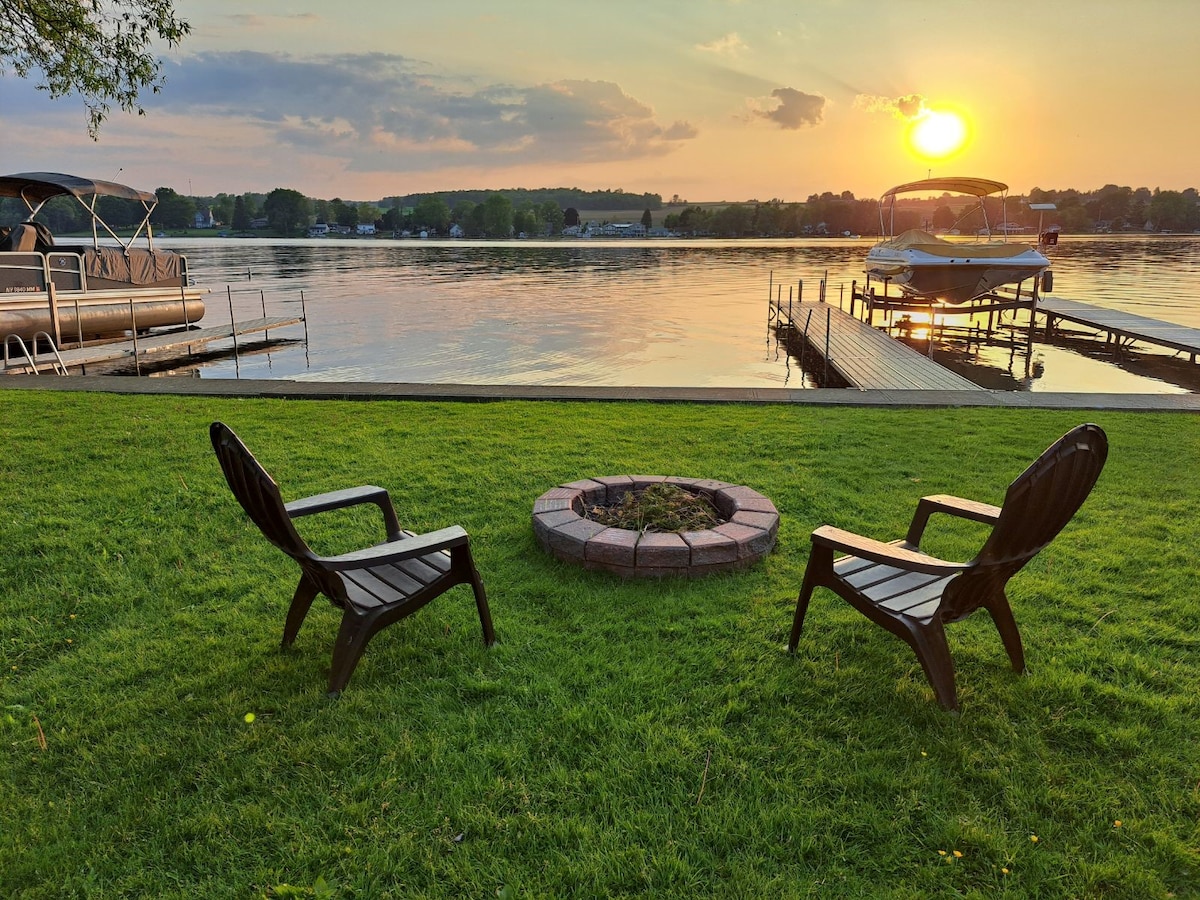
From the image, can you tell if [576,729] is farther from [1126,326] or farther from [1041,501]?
[1126,326]

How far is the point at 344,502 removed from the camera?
11.6 ft

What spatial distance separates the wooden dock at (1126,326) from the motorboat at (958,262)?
1.48m

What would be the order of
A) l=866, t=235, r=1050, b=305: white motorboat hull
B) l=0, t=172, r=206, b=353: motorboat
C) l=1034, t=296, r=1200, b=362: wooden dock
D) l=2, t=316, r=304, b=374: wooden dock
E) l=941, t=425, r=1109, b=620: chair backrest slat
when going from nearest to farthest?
l=941, t=425, r=1109, b=620: chair backrest slat → l=2, t=316, r=304, b=374: wooden dock → l=1034, t=296, r=1200, b=362: wooden dock → l=0, t=172, r=206, b=353: motorboat → l=866, t=235, r=1050, b=305: white motorboat hull

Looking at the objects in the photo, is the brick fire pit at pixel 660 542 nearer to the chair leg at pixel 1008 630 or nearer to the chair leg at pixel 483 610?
the chair leg at pixel 483 610

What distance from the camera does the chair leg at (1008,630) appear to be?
3.08 metres

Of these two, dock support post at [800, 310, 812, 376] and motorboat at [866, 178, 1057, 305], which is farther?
motorboat at [866, 178, 1057, 305]

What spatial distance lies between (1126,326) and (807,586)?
16.9 metres

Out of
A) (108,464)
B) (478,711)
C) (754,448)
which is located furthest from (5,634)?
(754,448)

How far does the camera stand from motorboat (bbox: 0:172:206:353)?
14.8 m

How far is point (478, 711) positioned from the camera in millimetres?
2898

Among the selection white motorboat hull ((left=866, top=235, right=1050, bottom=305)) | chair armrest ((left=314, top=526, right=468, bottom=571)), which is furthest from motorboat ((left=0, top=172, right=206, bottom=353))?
white motorboat hull ((left=866, top=235, right=1050, bottom=305))

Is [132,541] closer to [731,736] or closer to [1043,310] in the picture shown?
[731,736]

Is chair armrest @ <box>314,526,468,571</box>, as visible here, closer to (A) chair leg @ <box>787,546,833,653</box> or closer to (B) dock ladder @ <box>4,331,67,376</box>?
(A) chair leg @ <box>787,546,833,653</box>

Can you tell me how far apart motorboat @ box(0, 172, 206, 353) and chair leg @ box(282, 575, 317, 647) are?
13.7 m
